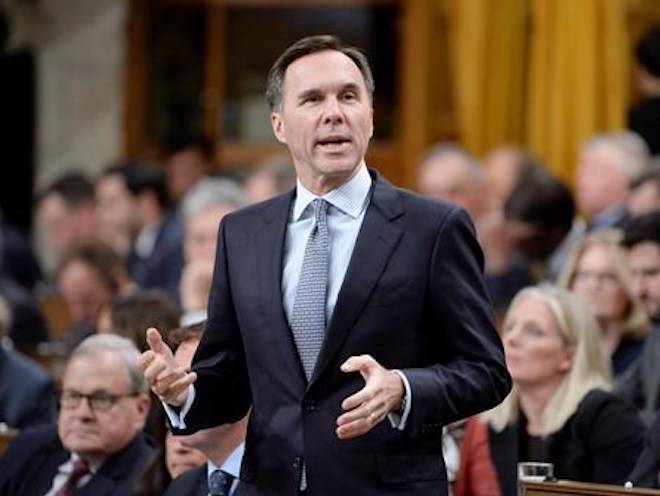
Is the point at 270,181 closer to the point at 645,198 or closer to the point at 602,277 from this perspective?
the point at 645,198

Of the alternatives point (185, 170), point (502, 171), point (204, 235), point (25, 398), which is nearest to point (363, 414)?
point (25, 398)

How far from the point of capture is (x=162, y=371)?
4.36m

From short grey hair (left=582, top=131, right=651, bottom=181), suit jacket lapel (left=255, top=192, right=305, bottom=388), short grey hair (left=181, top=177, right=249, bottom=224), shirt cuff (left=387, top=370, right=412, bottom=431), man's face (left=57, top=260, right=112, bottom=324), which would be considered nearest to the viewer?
shirt cuff (left=387, top=370, right=412, bottom=431)

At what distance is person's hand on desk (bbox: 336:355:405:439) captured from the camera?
13.3ft

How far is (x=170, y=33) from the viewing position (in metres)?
13.6

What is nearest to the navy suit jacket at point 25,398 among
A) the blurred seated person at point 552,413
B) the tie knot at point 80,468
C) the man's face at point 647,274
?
the tie knot at point 80,468

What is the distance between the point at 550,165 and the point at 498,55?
0.66 m

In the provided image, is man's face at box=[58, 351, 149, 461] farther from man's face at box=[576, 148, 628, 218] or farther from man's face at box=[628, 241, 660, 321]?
man's face at box=[576, 148, 628, 218]

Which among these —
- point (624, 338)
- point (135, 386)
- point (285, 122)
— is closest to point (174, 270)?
point (624, 338)

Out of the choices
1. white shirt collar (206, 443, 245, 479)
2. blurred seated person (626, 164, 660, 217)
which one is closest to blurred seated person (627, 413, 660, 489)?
white shirt collar (206, 443, 245, 479)

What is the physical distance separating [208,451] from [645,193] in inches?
133

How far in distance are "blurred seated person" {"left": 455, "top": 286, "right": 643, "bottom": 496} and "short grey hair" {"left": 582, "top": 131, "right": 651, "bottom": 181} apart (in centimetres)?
270

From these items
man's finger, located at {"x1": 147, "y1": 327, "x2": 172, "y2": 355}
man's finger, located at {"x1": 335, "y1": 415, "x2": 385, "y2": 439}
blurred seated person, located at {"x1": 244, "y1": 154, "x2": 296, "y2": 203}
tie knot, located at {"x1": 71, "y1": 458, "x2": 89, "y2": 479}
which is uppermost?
blurred seated person, located at {"x1": 244, "y1": 154, "x2": 296, "y2": 203}

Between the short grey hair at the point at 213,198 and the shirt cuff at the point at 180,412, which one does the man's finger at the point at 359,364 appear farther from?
the short grey hair at the point at 213,198
